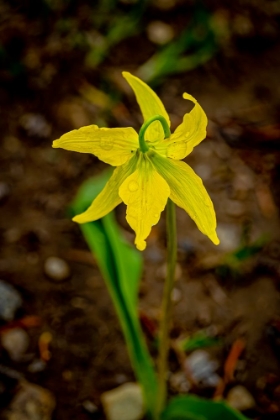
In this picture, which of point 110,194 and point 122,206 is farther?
point 122,206

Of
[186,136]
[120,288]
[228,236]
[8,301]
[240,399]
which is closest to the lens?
[186,136]

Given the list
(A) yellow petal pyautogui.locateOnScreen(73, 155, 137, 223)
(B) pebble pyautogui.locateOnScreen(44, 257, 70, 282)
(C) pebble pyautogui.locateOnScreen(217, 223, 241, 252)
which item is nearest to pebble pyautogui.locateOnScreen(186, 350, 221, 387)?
(C) pebble pyautogui.locateOnScreen(217, 223, 241, 252)

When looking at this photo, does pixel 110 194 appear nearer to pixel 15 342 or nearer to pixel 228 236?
→ pixel 15 342

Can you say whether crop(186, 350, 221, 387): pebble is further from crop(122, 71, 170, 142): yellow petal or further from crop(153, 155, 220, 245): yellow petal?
crop(122, 71, 170, 142): yellow petal

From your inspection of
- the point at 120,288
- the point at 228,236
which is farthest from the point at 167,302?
the point at 228,236

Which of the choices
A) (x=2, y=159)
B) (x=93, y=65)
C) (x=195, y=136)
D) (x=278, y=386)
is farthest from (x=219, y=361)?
Result: (x=93, y=65)

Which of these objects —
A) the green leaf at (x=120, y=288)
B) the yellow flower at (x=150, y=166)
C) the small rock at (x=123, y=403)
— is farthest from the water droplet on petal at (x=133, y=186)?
the small rock at (x=123, y=403)
